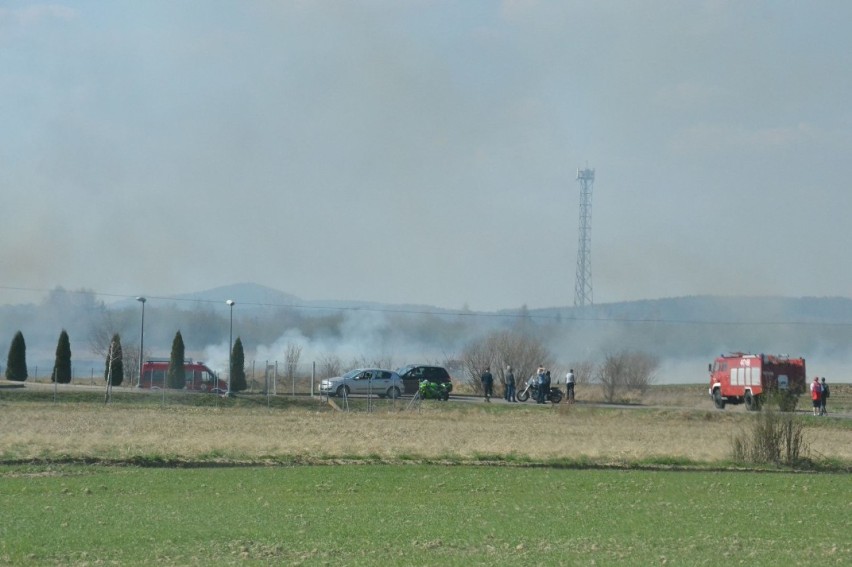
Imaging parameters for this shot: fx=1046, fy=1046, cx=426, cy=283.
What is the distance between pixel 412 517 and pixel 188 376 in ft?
168

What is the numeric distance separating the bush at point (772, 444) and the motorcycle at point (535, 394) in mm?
27012

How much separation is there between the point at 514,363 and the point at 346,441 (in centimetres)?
4575

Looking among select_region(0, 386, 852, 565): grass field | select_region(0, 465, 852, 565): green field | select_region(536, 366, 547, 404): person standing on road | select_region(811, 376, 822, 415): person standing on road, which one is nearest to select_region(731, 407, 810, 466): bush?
select_region(0, 386, 852, 565): grass field

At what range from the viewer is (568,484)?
22625 millimetres

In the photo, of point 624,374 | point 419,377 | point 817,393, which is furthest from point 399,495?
point 624,374

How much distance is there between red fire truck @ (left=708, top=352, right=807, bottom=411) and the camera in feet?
176

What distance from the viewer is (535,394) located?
58.1 m

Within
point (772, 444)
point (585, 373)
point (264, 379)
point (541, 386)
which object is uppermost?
point (585, 373)

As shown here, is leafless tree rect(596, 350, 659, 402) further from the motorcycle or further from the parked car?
the parked car

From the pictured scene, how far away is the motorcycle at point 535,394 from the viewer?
56531 millimetres

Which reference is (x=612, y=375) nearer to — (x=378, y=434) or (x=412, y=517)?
(x=378, y=434)

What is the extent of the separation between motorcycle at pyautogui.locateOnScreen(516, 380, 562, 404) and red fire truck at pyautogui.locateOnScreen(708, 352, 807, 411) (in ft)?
27.6

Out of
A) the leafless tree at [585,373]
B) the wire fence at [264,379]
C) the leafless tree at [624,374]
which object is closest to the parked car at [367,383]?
the wire fence at [264,379]

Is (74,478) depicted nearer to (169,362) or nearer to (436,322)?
(169,362)
